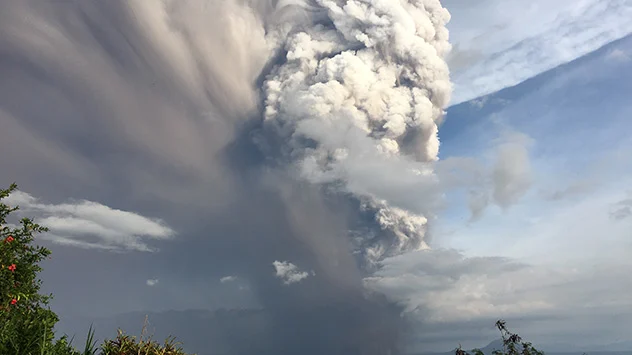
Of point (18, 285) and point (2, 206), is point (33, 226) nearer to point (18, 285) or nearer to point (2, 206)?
point (2, 206)

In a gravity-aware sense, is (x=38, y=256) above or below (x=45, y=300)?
above

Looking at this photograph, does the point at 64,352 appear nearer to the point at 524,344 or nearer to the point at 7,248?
the point at 7,248

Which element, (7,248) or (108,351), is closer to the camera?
(108,351)

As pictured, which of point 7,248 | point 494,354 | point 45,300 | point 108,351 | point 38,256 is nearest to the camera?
point 108,351

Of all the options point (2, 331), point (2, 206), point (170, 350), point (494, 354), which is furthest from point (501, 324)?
point (2, 206)

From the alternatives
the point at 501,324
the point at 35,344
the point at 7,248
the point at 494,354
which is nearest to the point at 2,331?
the point at 35,344

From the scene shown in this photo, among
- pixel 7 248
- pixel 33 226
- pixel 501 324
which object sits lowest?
pixel 501 324

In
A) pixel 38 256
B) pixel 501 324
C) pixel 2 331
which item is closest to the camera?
pixel 2 331

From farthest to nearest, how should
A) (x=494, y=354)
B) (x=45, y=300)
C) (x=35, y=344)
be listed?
(x=494, y=354) → (x=45, y=300) → (x=35, y=344)

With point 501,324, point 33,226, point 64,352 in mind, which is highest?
point 33,226
